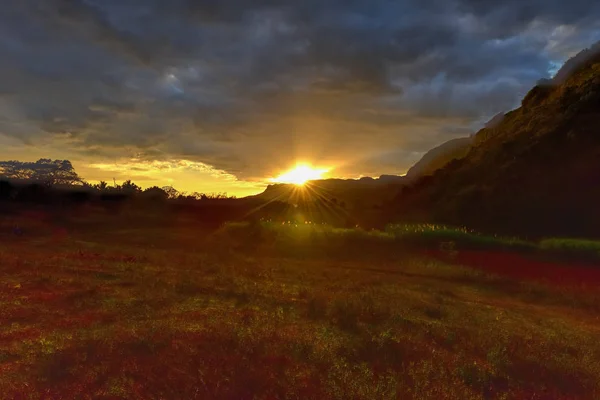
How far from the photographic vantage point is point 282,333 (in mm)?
8961

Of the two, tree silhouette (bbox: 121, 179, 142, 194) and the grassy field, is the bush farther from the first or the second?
tree silhouette (bbox: 121, 179, 142, 194)

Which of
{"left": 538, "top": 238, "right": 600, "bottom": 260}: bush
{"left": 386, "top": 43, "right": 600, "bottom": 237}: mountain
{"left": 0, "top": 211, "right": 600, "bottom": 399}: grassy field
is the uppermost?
{"left": 386, "top": 43, "right": 600, "bottom": 237}: mountain

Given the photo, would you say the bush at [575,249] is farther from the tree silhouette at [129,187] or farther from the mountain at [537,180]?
the tree silhouette at [129,187]

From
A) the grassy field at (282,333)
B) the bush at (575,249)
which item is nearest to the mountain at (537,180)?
the bush at (575,249)

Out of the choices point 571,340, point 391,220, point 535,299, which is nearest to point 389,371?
point 571,340

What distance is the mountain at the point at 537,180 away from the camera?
117 feet

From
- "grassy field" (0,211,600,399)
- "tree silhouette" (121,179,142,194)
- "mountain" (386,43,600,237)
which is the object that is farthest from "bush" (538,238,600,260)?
"tree silhouette" (121,179,142,194)

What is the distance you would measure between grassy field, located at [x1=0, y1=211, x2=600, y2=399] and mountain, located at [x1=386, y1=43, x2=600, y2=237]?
2195 cm

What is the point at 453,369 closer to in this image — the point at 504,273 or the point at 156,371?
the point at 156,371

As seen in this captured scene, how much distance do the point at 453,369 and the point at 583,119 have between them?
42252mm

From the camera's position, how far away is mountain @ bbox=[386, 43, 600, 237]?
3553 centimetres

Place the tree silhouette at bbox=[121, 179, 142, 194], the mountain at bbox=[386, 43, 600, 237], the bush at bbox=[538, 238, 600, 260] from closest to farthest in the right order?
the bush at bbox=[538, 238, 600, 260]
the mountain at bbox=[386, 43, 600, 237]
the tree silhouette at bbox=[121, 179, 142, 194]

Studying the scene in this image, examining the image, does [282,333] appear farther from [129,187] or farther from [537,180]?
[129,187]

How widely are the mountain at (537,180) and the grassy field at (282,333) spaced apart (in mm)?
21946
